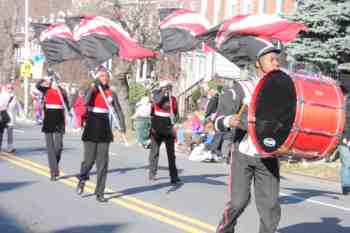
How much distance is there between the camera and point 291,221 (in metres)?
10.1

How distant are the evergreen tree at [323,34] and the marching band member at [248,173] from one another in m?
14.1

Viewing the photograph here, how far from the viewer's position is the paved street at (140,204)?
30.8 ft

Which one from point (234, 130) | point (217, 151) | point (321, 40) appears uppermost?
point (321, 40)

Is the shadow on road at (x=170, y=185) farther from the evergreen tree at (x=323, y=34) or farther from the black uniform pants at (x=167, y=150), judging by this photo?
the evergreen tree at (x=323, y=34)

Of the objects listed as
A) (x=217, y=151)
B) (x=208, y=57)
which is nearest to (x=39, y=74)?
(x=208, y=57)

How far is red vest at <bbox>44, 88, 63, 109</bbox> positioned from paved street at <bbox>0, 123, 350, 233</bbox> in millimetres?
1308

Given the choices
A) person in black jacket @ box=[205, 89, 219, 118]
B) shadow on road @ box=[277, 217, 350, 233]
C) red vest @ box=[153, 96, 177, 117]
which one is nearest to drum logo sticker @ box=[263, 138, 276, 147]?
shadow on road @ box=[277, 217, 350, 233]

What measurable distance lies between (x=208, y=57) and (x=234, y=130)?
35.4m

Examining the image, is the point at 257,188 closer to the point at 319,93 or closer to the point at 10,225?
the point at 319,93

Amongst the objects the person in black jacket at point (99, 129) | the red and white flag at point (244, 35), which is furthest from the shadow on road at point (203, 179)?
the person in black jacket at point (99, 129)

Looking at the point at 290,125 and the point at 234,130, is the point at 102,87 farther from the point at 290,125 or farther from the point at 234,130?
the point at 290,125

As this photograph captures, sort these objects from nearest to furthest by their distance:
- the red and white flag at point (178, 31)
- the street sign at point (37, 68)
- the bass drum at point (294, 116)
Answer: the bass drum at point (294, 116) < the red and white flag at point (178, 31) < the street sign at point (37, 68)

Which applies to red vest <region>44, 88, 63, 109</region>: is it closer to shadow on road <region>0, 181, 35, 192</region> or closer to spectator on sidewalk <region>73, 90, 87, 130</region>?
spectator on sidewalk <region>73, 90, 87, 130</region>

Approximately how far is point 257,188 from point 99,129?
178 inches
